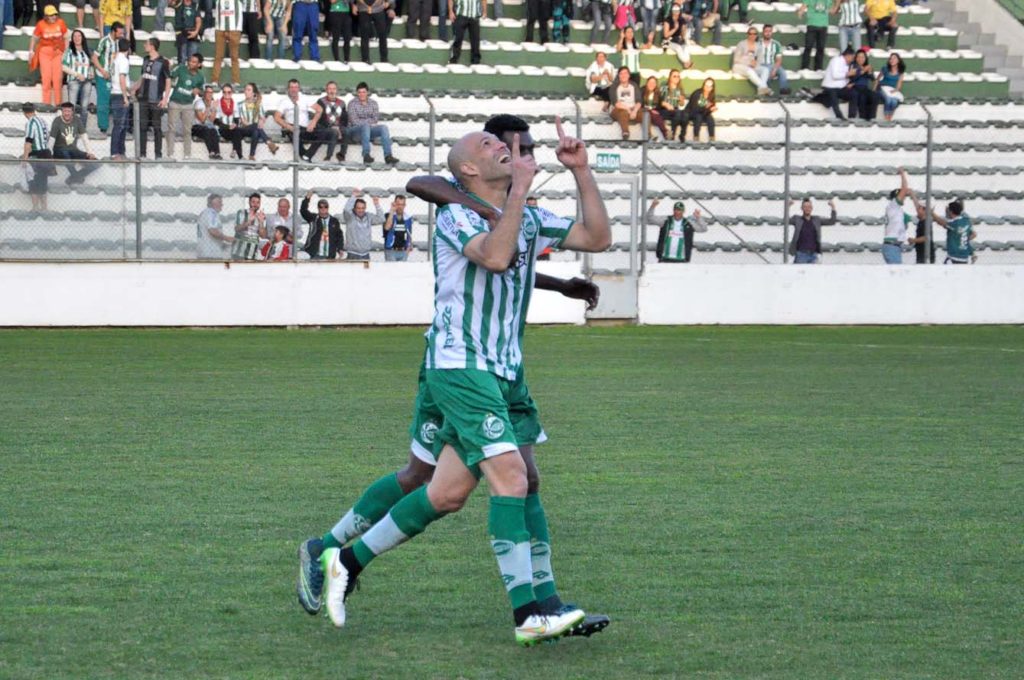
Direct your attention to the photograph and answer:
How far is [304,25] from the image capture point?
29.5 metres

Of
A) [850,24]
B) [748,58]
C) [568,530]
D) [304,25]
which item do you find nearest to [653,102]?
[748,58]

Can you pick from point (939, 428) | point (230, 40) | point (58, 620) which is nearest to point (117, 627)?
point (58, 620)

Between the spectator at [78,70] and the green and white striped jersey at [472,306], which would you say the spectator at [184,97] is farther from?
the green and white striped jersey at [472,306]

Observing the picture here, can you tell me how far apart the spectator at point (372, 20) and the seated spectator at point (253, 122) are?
16.4 ft

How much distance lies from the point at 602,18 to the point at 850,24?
4816mm

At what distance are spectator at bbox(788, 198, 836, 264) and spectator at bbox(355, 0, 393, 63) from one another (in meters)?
8.52

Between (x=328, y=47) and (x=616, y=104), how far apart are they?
554 cm

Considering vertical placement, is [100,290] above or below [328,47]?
below

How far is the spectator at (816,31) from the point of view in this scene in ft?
104

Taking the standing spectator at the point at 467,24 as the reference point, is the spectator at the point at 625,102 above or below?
below

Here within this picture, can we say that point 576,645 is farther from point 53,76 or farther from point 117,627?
point 53,76

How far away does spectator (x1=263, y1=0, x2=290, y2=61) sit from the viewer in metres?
29.0

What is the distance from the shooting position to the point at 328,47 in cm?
3006

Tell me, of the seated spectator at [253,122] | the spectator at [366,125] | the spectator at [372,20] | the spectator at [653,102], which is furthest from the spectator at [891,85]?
the seated spectator at [253,122]
